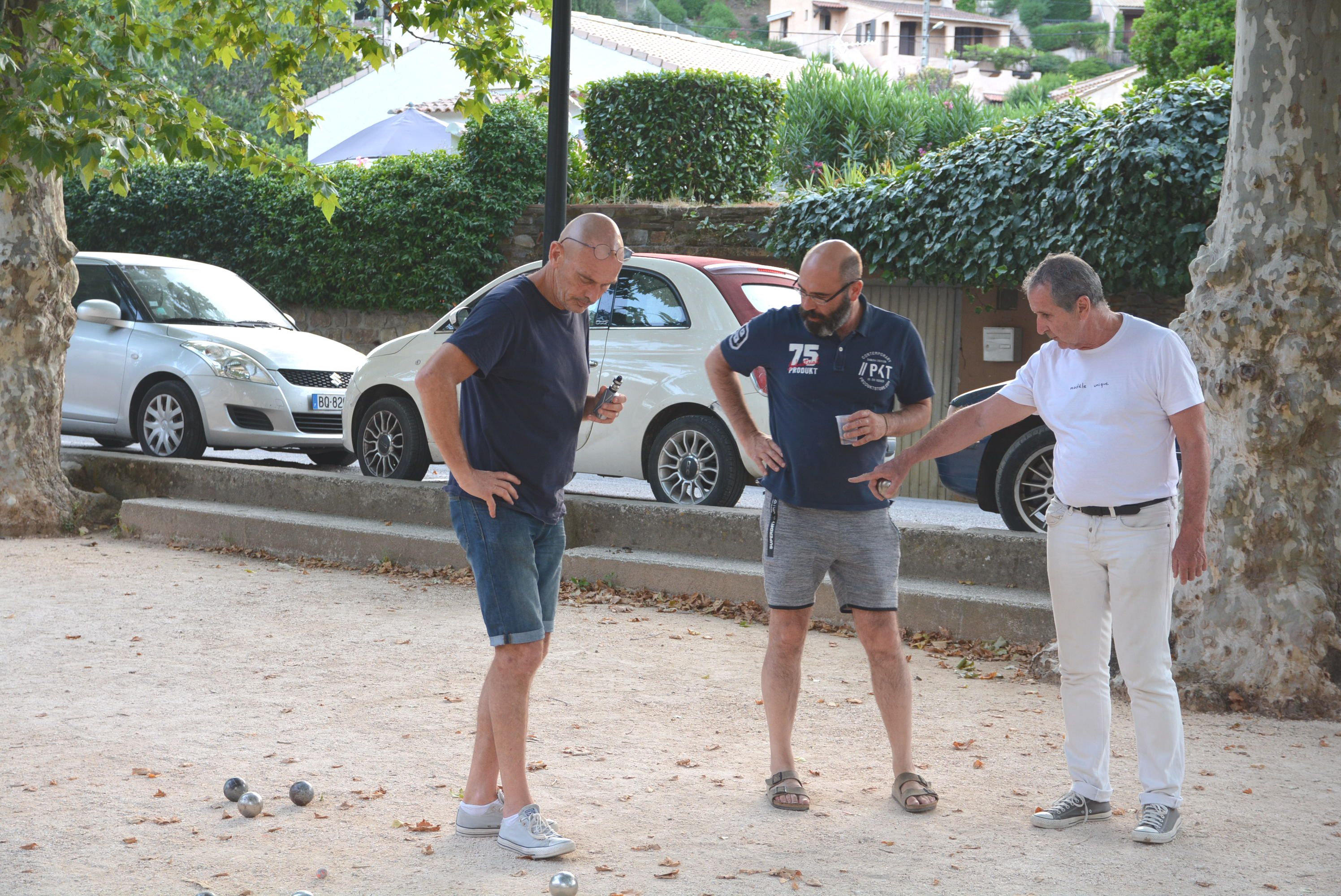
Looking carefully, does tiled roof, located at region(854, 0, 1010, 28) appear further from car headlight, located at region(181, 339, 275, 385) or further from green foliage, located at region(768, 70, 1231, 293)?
car headlight, located at region(181, 339, 275, 385)

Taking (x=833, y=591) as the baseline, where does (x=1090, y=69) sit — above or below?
above

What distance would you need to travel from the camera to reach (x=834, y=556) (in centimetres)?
478

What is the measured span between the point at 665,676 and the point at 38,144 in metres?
5.30

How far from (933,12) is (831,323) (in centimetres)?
9999

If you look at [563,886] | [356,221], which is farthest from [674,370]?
[356,221]

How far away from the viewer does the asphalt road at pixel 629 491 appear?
1088cm

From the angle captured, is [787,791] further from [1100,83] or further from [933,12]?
[933,12]

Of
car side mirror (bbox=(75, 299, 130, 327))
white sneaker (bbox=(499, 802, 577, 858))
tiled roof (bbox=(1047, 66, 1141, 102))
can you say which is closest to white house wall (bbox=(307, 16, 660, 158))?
tiled roof (bbox=(1047, 66, 1141, 102))

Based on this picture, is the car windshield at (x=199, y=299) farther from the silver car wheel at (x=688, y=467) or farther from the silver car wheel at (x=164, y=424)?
the silver car wheel at (x=688, y=467)

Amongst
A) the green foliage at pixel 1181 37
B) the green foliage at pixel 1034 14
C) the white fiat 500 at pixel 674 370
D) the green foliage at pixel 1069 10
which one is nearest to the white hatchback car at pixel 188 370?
the white fiat 500 at pixel 674 370

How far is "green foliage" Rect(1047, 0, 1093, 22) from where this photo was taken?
101 meters

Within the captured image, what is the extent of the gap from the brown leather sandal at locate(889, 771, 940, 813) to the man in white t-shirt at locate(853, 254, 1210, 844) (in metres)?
0.37

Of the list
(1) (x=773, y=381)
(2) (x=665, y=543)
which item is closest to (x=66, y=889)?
(1) (x=773, y=381)

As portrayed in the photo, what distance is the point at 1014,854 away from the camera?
14.1ft
